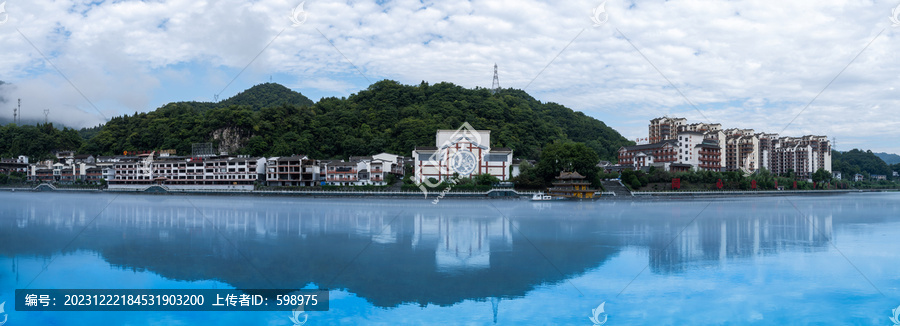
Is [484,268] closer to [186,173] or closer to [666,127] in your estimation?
[186,173]

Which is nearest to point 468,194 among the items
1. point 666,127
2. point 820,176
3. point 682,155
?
point 682,155

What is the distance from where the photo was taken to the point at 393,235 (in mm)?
12703

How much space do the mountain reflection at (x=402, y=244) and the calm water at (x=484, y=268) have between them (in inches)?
1.8

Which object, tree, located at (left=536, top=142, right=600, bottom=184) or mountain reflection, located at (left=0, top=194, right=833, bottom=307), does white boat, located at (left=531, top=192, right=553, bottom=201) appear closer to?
tree, located at (left=536, top=142, right=600, bottom=184)

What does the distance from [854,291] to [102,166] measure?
44971 millimetres

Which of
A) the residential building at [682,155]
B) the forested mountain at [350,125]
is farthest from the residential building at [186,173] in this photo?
the residential building at [682,155]

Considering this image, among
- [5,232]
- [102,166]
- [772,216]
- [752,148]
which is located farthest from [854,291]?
[102,166]

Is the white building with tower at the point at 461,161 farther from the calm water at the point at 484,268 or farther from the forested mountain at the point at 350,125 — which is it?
the calm water at the point at 484,268

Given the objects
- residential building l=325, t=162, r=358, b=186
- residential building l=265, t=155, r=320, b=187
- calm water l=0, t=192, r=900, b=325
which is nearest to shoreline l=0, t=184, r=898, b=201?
residential building l=325, t=162, r=358, b=186

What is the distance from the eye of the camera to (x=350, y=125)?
43.6m

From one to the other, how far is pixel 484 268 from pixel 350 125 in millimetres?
36181

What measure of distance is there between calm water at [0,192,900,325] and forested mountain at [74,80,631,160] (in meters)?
24.4

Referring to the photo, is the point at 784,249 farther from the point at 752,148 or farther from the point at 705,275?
the point at 752,148

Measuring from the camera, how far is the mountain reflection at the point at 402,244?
8000mm
